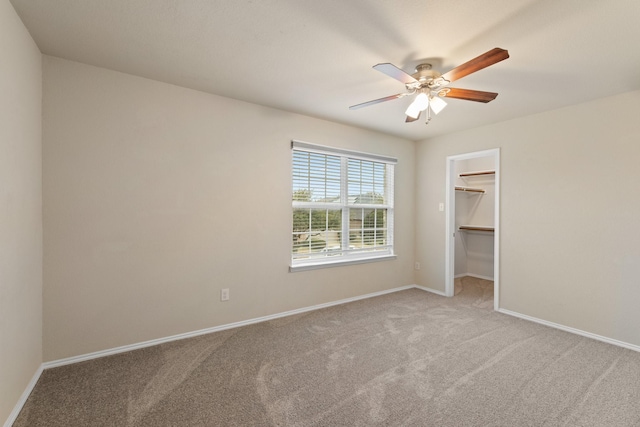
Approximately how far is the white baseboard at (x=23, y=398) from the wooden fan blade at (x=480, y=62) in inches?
133

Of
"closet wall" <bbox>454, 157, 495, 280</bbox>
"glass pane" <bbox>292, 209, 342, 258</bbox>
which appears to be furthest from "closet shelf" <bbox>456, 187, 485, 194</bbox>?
"glass pane" <bbox>292, 209, 342, 258</bbox>

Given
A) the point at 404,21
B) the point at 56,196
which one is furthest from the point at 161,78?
the point at 404,21

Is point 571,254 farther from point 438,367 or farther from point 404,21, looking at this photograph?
→ point 404,21

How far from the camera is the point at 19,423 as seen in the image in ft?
5.54

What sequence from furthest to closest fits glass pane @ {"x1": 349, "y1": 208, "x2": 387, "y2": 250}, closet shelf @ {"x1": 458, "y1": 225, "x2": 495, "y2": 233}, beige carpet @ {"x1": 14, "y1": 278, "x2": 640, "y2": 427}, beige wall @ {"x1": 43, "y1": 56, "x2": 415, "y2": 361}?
1. closet shelf @ {"x1": 458, "y1": 225, "x2": 495, "y2": 233}
2. glass pane @ {"x1": 349, "y1": 208, "x2": 387, "y2": 250}
3. beige wall @ {"x1": 43, "y1": 56, "x2": 415, "y2": 361}
4. beige carpet @ {"x1": 14, "y1": 278, "x2": 640, "y2": 427}

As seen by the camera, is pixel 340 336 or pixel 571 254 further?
pixel 571 254

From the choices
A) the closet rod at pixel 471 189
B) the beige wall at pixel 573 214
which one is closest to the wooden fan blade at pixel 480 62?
the beige wall at pixel 573 214

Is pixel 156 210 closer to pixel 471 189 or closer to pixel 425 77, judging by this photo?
pixel 425 77

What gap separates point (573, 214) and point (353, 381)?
9.58ft

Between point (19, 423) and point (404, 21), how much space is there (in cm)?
331

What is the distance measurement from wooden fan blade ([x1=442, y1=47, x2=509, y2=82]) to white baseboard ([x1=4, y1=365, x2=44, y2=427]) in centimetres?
339

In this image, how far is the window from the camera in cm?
361

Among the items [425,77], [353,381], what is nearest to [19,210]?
[353,381]

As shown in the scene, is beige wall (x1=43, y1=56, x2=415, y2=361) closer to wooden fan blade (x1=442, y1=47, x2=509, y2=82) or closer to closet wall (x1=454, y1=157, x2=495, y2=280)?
wooden fan blade (x1=442, y1=47, x2=509, y2=82)
